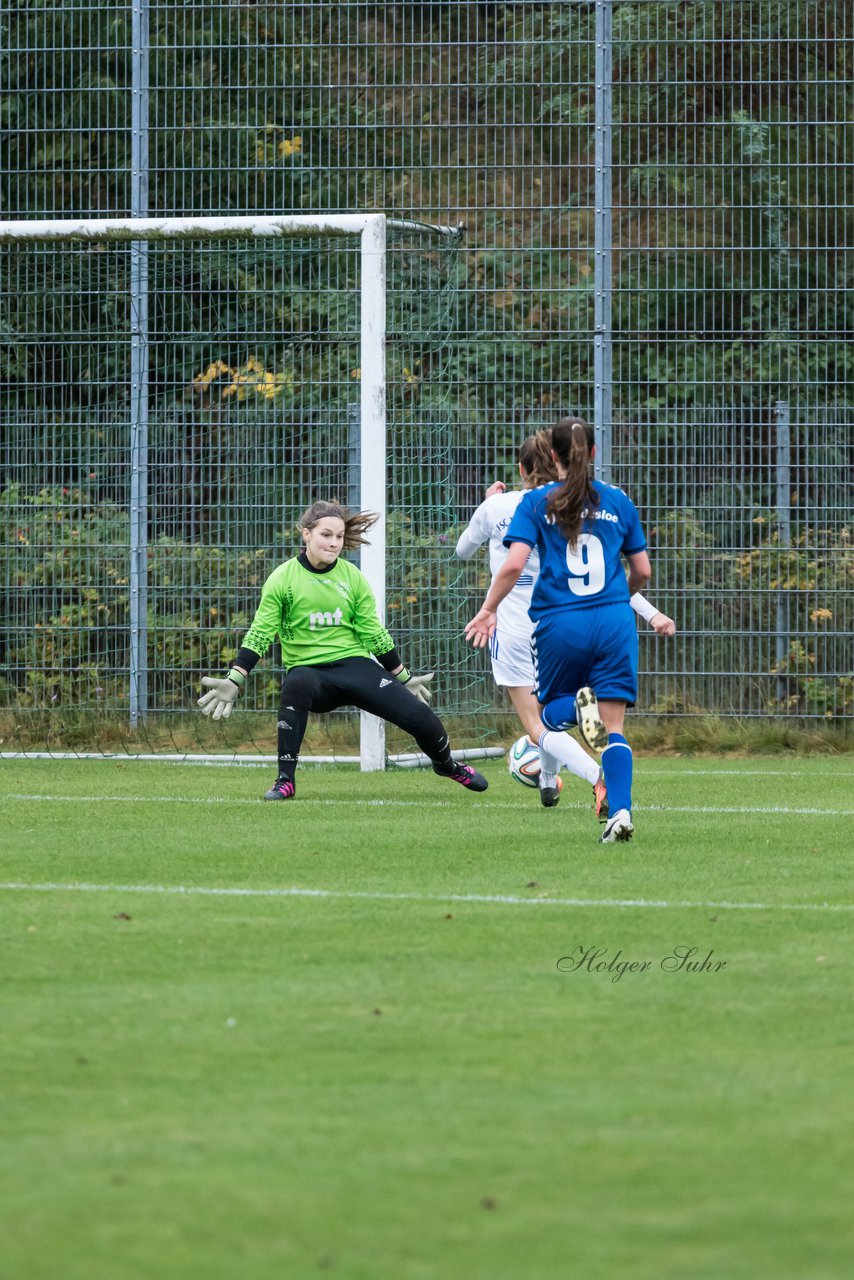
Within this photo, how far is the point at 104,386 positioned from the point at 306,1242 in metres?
10.6

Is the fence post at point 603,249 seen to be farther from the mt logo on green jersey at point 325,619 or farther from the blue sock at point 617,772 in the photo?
the blue sock at point 617,772

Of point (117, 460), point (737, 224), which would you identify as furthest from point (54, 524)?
point (737, 224)

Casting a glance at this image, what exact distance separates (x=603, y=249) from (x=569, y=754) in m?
5.59

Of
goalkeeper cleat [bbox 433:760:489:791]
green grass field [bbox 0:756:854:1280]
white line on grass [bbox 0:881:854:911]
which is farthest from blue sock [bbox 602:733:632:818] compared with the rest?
goalkeeper cleat [bbox 433:760:489:791]

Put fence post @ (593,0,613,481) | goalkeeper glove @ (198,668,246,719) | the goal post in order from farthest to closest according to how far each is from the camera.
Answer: fence post @ (593,0,613,481) < the goal post < goalkeeper glove @ (198,668,246,719)

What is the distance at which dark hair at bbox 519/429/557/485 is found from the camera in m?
8.05

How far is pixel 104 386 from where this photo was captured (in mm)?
12930

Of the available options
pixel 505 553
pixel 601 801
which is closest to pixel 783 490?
pixel 505 553

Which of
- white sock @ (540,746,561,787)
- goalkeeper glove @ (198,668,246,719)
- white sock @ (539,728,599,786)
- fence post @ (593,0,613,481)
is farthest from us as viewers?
fence post @ (593,0,613,481)

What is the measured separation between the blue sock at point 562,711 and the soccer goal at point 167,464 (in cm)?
525

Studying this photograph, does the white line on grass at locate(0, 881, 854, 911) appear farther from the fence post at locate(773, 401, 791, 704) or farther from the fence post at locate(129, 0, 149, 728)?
the fence post at locate(773, 401, 791, 704)

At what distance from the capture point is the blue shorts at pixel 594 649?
7.48m

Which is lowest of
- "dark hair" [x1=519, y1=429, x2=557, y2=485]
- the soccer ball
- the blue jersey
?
the soccer ball

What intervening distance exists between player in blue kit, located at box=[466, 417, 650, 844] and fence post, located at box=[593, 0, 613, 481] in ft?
16.9
